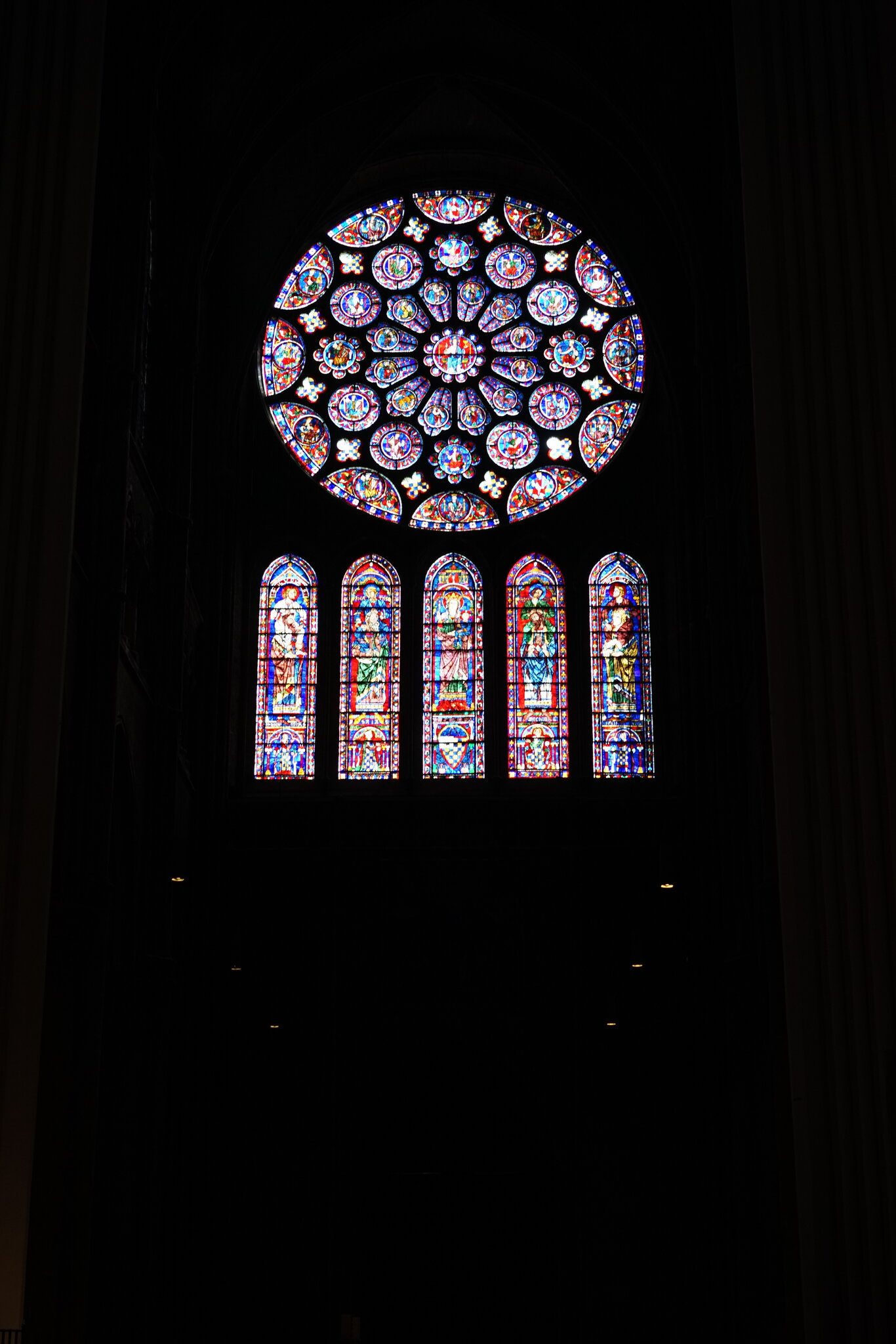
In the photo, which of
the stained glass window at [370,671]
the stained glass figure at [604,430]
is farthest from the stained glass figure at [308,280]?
the stained glass figure at [604,430]

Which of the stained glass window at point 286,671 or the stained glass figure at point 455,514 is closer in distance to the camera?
the stained glass window at point 286,671

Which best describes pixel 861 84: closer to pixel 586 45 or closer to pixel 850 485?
pixel 850 485

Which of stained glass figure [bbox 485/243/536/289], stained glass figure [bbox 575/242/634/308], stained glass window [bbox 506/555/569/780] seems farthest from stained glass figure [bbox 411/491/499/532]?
stained glass figure [bbox 575/242/634/308]

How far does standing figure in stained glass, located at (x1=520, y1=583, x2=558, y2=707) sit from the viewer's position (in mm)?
18328

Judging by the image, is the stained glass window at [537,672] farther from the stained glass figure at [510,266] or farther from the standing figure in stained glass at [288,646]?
the stained glass figure at [510,266]

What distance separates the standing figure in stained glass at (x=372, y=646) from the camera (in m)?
18.4

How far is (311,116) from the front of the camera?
17797 millimetres

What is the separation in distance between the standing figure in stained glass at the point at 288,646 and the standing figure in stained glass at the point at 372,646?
2.23 feet

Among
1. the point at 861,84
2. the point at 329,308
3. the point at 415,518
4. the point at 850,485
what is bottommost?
the point at 850,485

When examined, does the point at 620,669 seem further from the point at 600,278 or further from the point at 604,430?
the point at 600,278

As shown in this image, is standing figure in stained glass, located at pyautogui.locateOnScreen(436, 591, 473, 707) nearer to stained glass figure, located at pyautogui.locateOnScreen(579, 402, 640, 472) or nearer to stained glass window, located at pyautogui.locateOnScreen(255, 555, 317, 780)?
stained glass window, located at pyautogui.locateOnScreen(255, 555, 317, 780)

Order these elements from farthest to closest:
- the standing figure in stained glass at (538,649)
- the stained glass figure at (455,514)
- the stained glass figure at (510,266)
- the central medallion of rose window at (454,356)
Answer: the stained glass figure at (510,266), the central medallion of rose window at (454,356), the stained glass figure at (455,514), the standing figure in stained glass at (538,649)

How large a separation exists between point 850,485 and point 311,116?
13.9 m

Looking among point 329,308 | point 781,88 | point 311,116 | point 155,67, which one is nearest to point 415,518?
point 329,308
